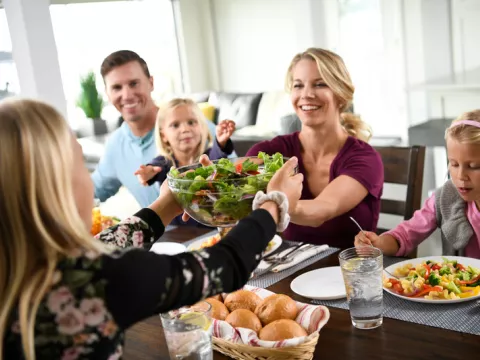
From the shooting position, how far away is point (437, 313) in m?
1.30

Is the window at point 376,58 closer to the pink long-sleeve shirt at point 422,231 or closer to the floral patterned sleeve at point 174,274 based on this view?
the pink long-sleeve shirt at point 422,231

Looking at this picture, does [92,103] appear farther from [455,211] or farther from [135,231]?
[135,231]

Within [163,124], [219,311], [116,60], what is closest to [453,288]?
[219,311]

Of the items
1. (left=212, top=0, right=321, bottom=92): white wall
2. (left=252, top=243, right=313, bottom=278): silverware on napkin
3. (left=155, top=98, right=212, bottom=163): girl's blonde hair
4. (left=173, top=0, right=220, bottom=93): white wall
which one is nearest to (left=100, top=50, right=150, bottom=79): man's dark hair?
(left=155, top=98, right=212, bottom=163): girl's blonde hair

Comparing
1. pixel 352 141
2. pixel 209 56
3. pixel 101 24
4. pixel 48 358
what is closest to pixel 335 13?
pixel 209 56

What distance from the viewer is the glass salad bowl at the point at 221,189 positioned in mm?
1323

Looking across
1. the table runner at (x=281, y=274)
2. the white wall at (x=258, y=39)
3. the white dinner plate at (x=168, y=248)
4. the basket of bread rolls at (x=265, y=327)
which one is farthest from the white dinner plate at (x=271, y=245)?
the white wall at (x=258, y=39)

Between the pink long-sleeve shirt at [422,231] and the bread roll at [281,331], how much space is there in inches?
30.7

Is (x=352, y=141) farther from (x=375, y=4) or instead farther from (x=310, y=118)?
(x=375, y=4)

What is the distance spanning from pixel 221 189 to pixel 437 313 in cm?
53

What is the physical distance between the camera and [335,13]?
6.09 m

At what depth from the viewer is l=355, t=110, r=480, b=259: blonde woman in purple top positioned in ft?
5.89

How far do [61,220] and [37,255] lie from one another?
0.07 meters

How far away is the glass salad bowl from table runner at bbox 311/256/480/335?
1.03 feet
